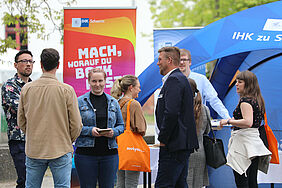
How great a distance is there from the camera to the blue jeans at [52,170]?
129 inches

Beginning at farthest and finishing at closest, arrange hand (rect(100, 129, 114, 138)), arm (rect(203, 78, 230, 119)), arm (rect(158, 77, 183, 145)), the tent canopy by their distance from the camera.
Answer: arm (rect(203, 78, 230, 119)) → the tent canopy → hand (rect(100, 129, 114, 138)) → arm (rect(158, 77, 183, 145))

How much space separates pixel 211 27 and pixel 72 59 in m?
2.21

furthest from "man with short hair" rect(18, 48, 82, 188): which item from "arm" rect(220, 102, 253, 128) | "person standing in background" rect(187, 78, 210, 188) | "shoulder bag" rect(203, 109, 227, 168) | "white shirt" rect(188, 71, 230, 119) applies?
"white shirt" rect(188, 71, 230, 119)

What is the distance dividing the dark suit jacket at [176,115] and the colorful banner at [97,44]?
2587 millimetres

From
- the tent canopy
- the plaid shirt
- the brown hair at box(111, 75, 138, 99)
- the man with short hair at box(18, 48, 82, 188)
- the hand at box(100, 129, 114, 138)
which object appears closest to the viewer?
the man with short hair at box(18, 48, 82, 188)

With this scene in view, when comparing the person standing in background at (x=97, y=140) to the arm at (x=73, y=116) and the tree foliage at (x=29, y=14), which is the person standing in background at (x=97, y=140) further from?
the tree foliage at (x=29, y=14)

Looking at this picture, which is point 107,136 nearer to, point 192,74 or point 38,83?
point 38,83

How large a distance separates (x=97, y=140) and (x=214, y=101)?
6.83 ft

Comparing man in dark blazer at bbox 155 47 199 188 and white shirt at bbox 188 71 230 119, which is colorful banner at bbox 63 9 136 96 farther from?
man in dark blazer at bbox 155 47 199 188

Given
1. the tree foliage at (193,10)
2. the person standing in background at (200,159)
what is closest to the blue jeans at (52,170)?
the person standing in background at (200,159)

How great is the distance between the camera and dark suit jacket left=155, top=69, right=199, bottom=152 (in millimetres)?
3342

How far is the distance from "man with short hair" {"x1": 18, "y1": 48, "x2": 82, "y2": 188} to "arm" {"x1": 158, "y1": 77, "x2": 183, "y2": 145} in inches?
30.7

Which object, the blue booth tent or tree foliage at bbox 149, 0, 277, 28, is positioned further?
tree foliage at bbox 149, 0, 277, 28

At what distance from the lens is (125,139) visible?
4426 millimetres
